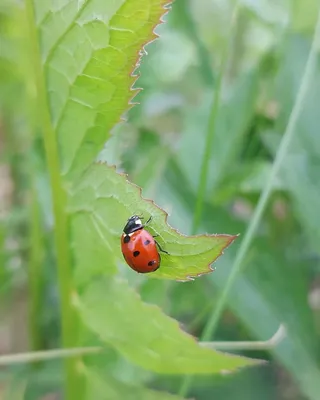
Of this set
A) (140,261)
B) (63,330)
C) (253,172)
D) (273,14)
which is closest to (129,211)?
(140,261)

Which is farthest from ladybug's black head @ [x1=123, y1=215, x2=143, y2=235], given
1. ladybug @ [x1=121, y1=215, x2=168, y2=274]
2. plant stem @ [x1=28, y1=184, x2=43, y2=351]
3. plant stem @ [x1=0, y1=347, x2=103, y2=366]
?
plant stem @ [x1=28, y1=184, x2=43, y2=351]

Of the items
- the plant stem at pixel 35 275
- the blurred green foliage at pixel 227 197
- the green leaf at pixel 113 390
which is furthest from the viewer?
the plant stem at pixel 35 275

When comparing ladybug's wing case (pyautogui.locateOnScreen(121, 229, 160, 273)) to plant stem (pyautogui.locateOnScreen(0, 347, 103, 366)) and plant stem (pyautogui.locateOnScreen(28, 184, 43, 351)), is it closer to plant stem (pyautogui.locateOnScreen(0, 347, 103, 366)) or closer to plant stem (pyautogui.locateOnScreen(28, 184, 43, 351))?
plant stem (pyautogui.locateOnScreen(0, 347, 103, 366))

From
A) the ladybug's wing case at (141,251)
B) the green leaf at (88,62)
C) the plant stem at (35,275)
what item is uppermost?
the green leaf at (88,62)

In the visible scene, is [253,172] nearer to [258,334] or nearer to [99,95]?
[258,334]

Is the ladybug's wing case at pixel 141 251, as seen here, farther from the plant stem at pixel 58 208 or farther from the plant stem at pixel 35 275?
the plant stem at pixel 35 275

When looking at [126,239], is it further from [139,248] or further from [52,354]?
[52,354]

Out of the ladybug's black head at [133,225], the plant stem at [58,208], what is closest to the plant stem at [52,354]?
the plant stem at [58,208]
